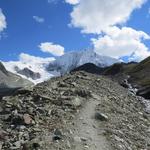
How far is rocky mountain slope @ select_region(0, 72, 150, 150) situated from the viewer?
1003 inches

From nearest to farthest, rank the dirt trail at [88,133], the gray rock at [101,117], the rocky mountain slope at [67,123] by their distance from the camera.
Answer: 1. the rocky mountain slope at [67,123]
2. the dirt trail at [88,133]
3. the gray rock at [101,117]

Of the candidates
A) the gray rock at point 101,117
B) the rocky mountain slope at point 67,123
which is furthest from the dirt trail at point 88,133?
the gray rock at point 101,117

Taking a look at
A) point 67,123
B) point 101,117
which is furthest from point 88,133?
point 101,117

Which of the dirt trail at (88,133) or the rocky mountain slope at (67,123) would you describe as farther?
the dirt trail at (88,133)

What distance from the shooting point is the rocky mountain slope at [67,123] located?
25.5 meters

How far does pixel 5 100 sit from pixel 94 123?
30.4ft

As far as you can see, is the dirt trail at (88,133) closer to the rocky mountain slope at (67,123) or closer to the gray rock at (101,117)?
the rocky mountain slope at (67,123)

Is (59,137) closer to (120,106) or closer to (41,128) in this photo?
(41,128)

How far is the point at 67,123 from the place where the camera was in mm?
29562

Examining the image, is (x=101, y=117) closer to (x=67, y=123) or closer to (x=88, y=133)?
(x=67, y=123)

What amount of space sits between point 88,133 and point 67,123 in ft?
6.87

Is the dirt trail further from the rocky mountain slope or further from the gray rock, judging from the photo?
the gray rock

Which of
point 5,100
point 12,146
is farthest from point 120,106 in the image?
point 12,146

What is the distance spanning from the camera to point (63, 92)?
40.4 metres
